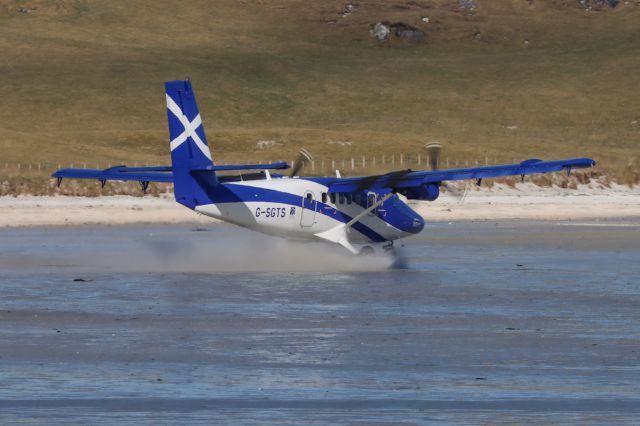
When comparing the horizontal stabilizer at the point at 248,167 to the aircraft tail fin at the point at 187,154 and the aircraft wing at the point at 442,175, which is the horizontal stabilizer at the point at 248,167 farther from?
the aircraft wing at the point at 442,175

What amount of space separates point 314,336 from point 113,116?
12723 centimetres

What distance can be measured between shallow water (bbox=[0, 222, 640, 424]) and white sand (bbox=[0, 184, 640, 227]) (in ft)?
40.9

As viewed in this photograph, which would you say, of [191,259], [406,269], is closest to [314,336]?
[406,269]

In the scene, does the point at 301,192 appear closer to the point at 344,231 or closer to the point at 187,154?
the point at 344,231

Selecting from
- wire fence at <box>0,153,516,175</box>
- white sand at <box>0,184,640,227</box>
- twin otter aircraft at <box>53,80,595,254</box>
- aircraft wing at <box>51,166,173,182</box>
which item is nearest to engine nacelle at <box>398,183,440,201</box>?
twin otter aircraft at <box>53,80,595,254</box>

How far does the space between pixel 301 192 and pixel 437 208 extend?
25.5 metres

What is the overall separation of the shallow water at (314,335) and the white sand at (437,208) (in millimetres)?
12466

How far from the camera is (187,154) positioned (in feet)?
121

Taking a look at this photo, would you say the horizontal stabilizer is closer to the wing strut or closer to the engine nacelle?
the wing strut

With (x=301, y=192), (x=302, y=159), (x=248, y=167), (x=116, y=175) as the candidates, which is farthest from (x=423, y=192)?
(x=116, y=175)

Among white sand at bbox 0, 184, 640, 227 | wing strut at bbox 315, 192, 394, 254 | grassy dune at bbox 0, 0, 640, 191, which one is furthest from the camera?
grassy dune at bbox 0, 0, 640, 191

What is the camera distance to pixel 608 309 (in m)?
28.4

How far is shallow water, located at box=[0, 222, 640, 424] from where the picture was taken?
1798cm

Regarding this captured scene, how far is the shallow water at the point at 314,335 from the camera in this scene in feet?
59.0
